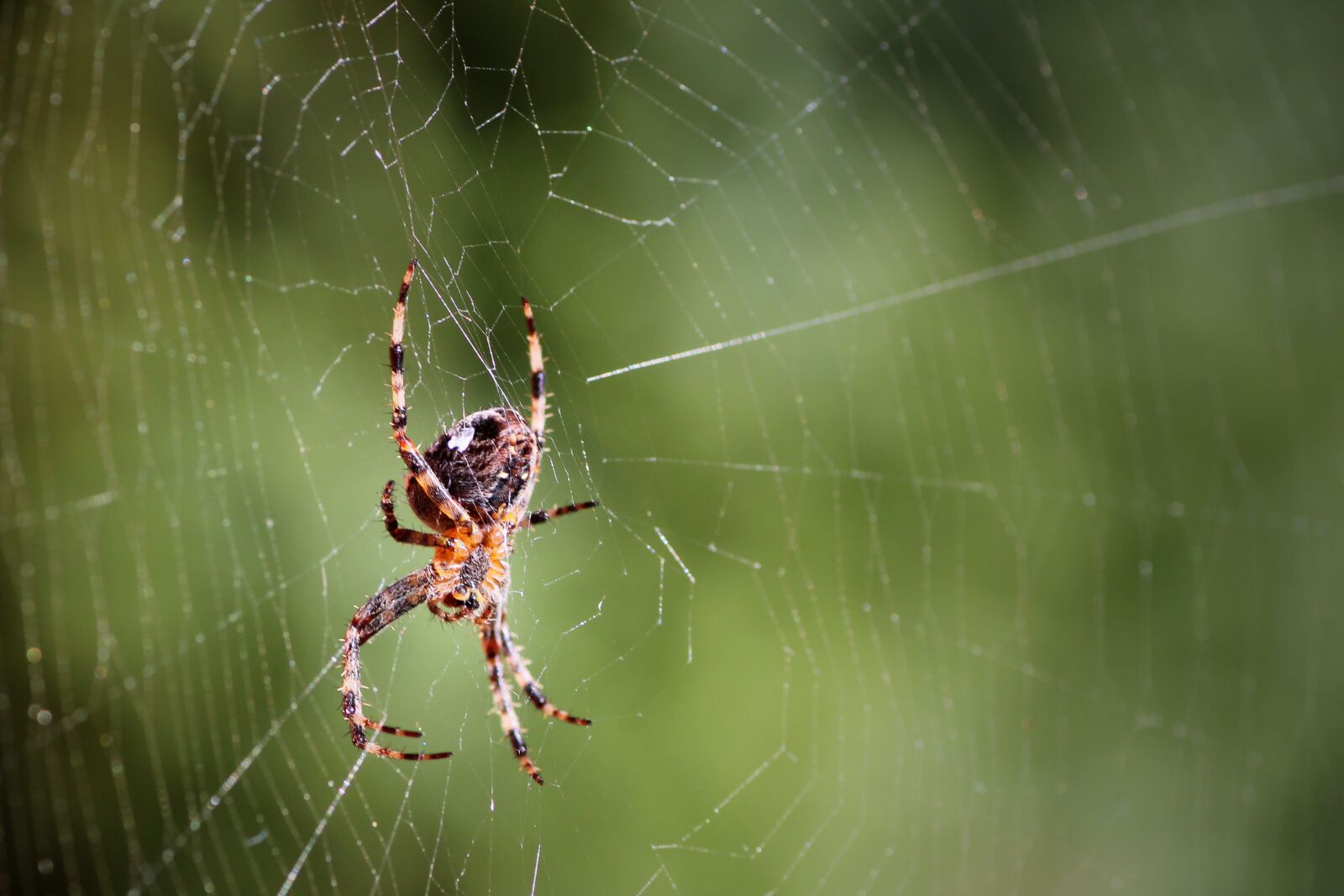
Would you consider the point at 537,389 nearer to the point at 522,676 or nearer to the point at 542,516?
the point at 542,516

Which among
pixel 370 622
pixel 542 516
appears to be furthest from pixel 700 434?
pixel 370 622

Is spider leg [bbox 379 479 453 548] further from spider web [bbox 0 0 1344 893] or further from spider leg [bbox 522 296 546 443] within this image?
spider leg [bbox 522 296 546 443]

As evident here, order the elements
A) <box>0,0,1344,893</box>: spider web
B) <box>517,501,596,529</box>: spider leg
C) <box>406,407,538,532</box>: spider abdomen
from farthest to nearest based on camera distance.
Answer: <box>0,0,1344,893</box>: spider web < <box>517,501,596,529</box>: spider leg < <box>406,407,538,532</box>: spider abdomen

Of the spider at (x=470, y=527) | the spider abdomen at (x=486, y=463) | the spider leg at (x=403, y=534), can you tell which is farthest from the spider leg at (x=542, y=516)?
the spider leg at (x=403, y=534)

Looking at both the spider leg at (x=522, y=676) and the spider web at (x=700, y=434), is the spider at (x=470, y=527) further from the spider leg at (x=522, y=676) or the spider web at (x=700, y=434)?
the spider web at (x=700, y=434)

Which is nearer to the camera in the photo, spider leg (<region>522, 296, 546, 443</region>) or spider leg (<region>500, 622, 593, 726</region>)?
spider leg (<region>522, 296, 546, 443</region>)

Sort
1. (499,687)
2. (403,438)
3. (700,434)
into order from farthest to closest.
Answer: (700,434) < (499,687) < (403,438)

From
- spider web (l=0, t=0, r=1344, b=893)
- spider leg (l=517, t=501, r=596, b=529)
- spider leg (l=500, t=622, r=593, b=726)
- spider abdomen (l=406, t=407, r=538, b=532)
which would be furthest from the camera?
spider web (l=0, t=0, r=1344, b=893)

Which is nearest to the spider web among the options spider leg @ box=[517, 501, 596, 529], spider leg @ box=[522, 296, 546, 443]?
spider leg @ box=[517, 501, 596, 529]
